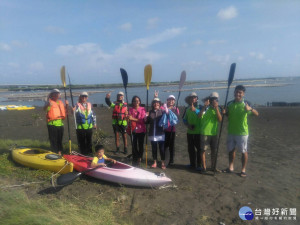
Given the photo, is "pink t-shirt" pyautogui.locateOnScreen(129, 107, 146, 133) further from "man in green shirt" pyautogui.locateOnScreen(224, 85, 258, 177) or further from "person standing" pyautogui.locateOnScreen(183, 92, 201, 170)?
"man in green shirt" pyautogui.locateOnScreen(224, 85, 258, 177)

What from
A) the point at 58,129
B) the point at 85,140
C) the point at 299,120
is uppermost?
the point at 58,129

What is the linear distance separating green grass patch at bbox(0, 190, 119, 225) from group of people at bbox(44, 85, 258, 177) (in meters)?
1.78

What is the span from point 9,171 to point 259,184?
5390mm

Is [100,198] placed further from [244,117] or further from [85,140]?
[244,117]

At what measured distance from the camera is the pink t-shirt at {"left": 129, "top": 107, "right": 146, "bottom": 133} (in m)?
5.26

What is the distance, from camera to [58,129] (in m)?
5.51

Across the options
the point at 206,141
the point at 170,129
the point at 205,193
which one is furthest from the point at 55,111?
the point at 205,193

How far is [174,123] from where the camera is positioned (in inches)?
199

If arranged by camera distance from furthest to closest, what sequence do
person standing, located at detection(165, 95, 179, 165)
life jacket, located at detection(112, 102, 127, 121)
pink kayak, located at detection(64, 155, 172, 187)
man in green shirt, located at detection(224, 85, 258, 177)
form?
life jacket, located at detection(112, 102, 127, 121) → person standing, located at detection(165, 95, 179, 165) → man in green shirt, located at detection(224, 85, 258, 177) → pink kayak, located at detection(64, 155, 172, 187)

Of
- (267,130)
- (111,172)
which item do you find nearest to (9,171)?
(111,172)

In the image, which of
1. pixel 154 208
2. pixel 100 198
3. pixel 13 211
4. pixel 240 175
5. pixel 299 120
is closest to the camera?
pixel 13 211

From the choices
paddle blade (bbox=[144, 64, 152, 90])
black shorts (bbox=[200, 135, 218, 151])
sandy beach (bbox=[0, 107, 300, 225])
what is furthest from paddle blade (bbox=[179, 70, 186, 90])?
sandy beach (bbox=[0, 107, 300, 225])

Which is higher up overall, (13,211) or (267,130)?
(13,211)

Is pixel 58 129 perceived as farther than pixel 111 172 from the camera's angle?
Yes
